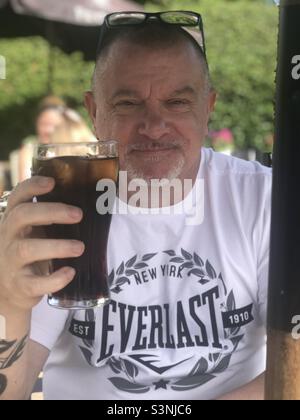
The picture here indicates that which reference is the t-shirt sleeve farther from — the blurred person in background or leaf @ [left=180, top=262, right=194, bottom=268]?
the blurred person in background

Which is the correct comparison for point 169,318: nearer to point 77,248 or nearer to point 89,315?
point 89,315

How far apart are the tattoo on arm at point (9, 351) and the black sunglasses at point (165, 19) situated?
841 mm

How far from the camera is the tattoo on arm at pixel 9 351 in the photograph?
4.48 ft

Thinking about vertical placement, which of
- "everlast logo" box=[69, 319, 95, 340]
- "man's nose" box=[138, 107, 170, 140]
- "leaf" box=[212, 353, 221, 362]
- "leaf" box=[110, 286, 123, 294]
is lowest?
"leaf" box=[212, 353, 221, 362]

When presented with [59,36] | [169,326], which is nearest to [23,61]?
[59,36]

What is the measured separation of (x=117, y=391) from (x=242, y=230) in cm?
51

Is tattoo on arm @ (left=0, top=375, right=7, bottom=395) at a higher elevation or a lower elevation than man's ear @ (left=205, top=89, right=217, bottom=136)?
lower

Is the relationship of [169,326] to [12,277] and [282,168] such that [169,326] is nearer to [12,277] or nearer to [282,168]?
[12,277]

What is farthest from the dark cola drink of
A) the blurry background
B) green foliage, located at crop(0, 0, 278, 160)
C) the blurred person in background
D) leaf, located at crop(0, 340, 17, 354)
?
green foliage, located at crop(0, 0, 278, 160)

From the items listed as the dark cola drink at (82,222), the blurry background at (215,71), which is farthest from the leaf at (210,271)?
the blurry background at (215,71)

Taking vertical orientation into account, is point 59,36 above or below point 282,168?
above

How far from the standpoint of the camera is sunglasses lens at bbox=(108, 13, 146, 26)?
166 centimetres

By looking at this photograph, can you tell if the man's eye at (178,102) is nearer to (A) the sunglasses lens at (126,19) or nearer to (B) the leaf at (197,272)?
(A) the sunglasses lens at (126,19)

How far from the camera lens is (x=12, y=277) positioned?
1.19 m
